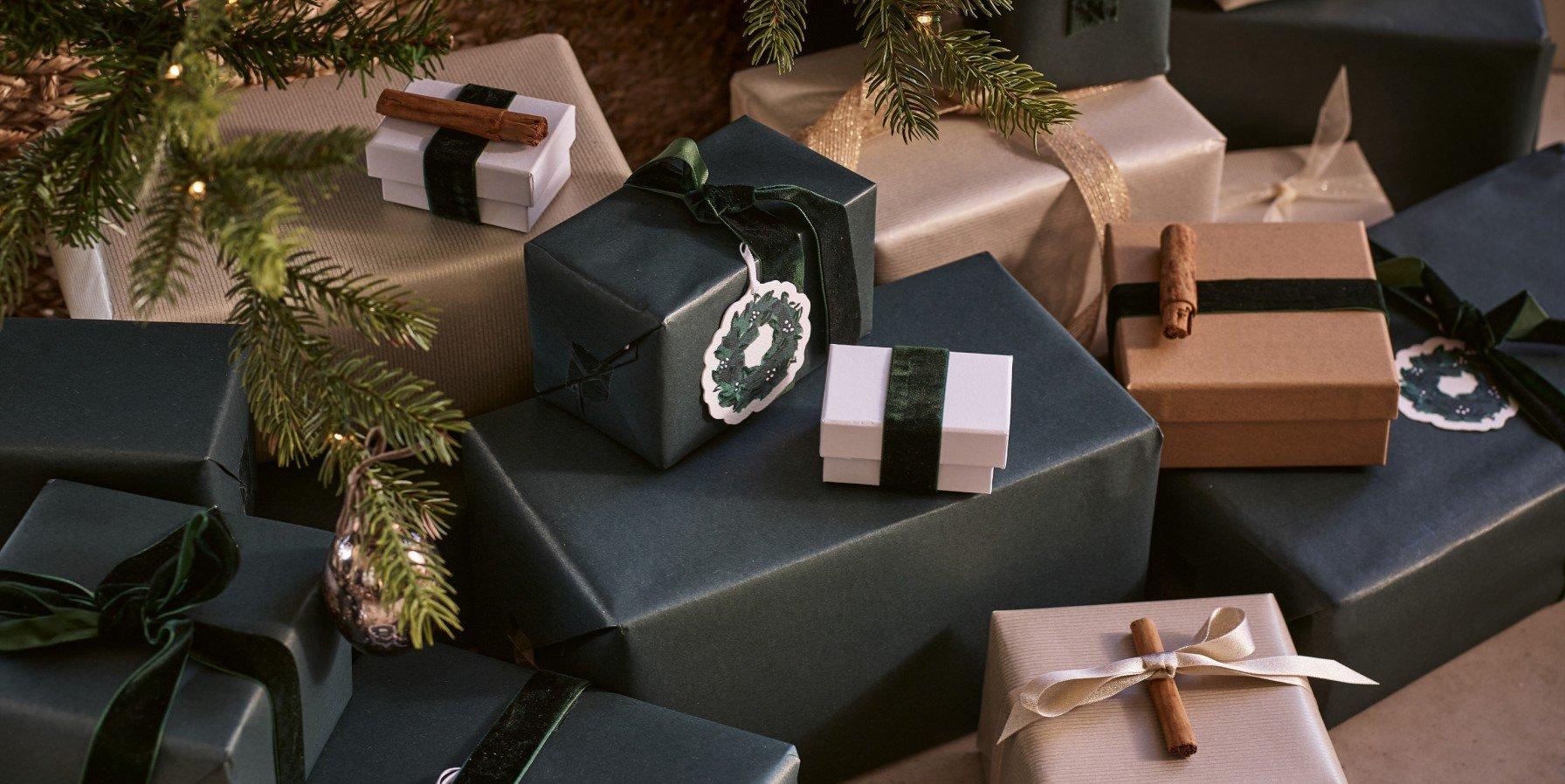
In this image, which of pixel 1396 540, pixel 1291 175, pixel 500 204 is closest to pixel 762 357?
pixel 500 204

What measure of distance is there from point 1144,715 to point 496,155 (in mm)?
754

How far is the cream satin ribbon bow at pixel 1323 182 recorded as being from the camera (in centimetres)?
182

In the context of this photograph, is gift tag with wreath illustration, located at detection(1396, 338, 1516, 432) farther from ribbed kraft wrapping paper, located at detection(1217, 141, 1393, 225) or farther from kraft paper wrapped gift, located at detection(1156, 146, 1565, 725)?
ribbed kraft wrapping paper, located at detection(1217, 141, 1393, 225)

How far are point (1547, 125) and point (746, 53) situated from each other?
129 cm

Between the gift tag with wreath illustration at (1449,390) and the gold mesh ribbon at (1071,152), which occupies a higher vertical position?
the gold mesh ribbon at (1071,152)

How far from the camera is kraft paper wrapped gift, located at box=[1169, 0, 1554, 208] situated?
5.81 feet

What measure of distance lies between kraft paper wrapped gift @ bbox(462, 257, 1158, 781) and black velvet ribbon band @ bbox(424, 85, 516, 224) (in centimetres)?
20

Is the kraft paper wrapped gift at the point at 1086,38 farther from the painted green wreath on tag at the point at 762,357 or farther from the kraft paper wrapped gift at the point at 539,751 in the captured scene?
the kraft paper wrapped gift at the point at 539,751

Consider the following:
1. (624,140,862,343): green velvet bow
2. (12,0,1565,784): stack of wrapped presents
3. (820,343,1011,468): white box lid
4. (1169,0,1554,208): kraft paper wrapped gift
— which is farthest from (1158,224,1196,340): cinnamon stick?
(1169,0,1554,208): kraft paper wrapped gift

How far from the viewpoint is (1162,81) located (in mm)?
1651

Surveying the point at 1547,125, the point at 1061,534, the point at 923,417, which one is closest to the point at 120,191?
the point at 923,417

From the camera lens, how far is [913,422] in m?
1.14

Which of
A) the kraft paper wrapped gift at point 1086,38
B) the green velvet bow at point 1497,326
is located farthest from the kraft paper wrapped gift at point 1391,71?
the green velvet bow at point 1497,326

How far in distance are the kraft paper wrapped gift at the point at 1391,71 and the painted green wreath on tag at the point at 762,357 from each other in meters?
0.89
